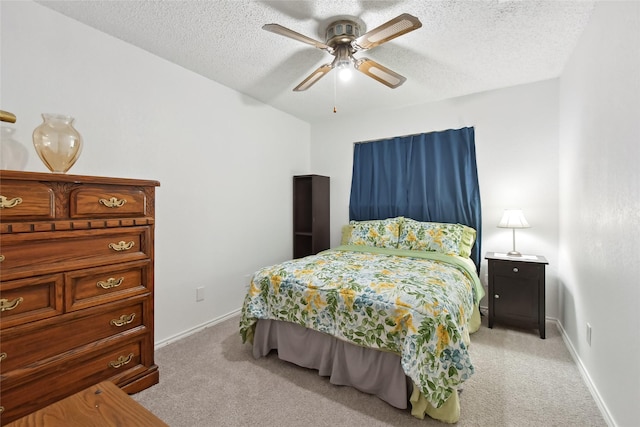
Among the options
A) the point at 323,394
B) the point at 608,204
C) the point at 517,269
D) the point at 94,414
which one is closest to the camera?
the point at 94,414

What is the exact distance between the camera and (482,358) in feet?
7.39

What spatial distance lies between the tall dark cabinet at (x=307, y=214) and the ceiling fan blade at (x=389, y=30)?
2161 millimetres

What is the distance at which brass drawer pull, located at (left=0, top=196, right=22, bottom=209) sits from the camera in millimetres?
1280

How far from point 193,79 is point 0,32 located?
49.5 inches

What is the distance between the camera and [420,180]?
11.7ft

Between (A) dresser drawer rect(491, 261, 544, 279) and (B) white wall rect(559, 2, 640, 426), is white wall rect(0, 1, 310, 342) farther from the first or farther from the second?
(B) white wall rect(559, 2, 640, 426)

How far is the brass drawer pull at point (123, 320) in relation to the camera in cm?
171

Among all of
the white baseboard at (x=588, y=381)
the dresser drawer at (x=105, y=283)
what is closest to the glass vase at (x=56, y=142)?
the dresser drawer at (x=105, y=283)

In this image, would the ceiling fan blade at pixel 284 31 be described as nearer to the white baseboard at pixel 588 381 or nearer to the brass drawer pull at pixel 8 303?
the brass drawer pull at pixel 8 303

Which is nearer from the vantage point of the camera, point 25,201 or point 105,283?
point 25,201

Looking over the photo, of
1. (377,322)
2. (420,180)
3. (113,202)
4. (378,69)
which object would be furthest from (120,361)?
(420,180)

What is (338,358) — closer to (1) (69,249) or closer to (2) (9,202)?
(1) (69,249)

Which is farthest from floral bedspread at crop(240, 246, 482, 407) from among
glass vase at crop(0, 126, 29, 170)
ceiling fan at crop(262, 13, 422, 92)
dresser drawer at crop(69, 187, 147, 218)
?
glass vase at crop(0, 126, 29, 170)

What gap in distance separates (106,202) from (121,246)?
27 centimetres
